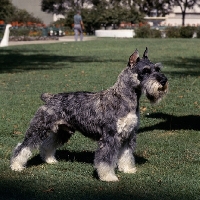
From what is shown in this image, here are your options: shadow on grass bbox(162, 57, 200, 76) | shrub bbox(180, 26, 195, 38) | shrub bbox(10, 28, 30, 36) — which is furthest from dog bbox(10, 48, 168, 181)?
shrub bbox(180, 26, 195, 38)

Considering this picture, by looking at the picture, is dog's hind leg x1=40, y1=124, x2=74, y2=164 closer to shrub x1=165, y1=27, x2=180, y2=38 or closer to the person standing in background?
the person standing in background

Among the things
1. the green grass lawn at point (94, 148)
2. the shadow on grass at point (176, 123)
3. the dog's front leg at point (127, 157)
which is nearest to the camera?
the green grass lawn at point (94, 148)

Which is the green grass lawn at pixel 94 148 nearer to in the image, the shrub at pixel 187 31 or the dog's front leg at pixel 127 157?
the dog's front leg at pixel 127 157

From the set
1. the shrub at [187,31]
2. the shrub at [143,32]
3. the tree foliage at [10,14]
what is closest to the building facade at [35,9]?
the tree foliage at [10,14]

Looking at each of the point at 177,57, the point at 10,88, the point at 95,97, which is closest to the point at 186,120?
the point at 95,97

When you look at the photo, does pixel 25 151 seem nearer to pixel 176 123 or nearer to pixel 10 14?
pixel 176 123

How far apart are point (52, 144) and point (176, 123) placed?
391 centimetres

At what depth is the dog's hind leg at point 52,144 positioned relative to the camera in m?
8.04

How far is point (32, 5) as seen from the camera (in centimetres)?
8419

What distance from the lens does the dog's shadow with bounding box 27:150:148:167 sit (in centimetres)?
831

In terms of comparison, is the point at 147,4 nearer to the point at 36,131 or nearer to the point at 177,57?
the point at 177,57

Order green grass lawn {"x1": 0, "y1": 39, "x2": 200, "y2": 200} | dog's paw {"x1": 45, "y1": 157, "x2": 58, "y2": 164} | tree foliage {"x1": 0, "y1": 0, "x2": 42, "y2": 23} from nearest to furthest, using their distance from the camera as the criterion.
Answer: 1. green grass lawn {"x1": 0, "y1": 39, "x2": 200, "y2": 200}
2. dog's paw {"x1": 45, "y1": 157, "x2": 58, "y2": 164}
3. tree foliage {"x1": 0, "y1": 0, "x2": 42, "y2": 23}

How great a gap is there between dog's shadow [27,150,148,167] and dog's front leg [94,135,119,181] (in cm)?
109

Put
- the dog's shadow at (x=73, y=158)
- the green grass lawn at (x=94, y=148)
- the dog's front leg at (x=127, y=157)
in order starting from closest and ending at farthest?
the green grass lawn at (x=94, y=148), the dog's front leg at (x=127, y=157), the dog's shadow at (x=73, y=158)
